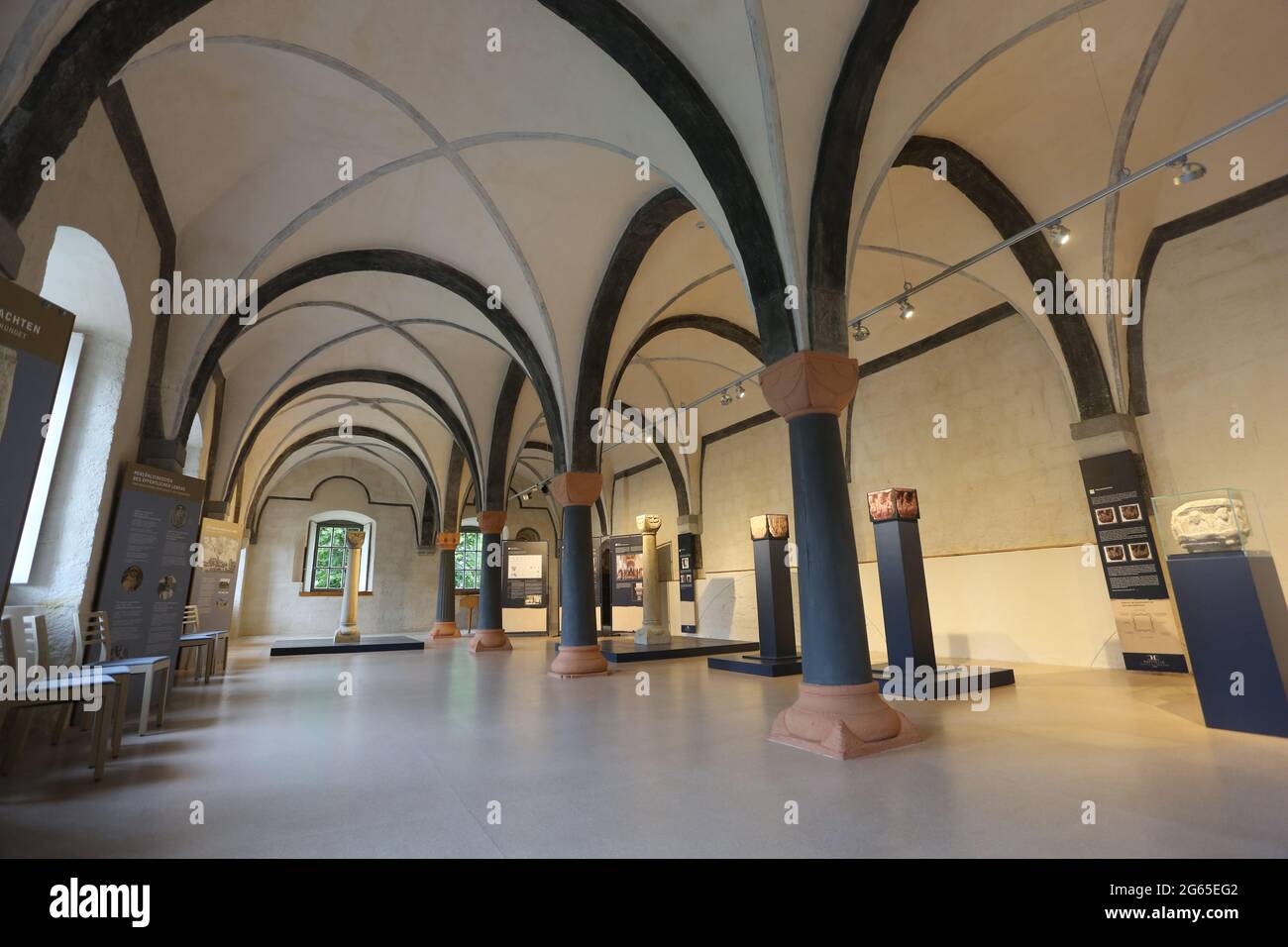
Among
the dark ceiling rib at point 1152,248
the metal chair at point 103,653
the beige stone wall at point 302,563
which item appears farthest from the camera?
the beige stone wall at point 302,563

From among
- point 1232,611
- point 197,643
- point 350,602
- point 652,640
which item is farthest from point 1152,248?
point 350,602

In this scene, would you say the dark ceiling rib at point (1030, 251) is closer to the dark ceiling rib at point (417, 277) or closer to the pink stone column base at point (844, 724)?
the dark ceiling rib at point (417, 277)

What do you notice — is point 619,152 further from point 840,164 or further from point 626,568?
point 626,568

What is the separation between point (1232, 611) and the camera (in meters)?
4.29

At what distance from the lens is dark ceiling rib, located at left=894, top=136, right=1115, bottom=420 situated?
7543 millimetres

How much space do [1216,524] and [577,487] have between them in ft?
22.1

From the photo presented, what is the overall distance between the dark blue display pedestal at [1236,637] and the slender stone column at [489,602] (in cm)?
1047

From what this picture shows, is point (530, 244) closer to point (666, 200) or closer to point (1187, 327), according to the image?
point (666, 200)

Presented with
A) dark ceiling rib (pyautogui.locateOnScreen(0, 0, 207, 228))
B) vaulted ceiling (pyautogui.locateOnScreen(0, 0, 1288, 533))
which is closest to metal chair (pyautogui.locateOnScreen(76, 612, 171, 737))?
vaulted ceiling (pyautogui.locateOnScreen(0, 0, 1288, 533))

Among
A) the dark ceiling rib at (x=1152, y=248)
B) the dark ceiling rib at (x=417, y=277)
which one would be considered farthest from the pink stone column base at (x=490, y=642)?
the dark ceiling rib at (x=1152, y=248)

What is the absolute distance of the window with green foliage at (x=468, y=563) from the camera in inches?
915

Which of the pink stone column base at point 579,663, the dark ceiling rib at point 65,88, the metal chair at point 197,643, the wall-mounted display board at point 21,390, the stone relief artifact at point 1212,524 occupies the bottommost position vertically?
the pink stone column base at point 579,663

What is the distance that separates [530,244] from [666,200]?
1933 millimetres
